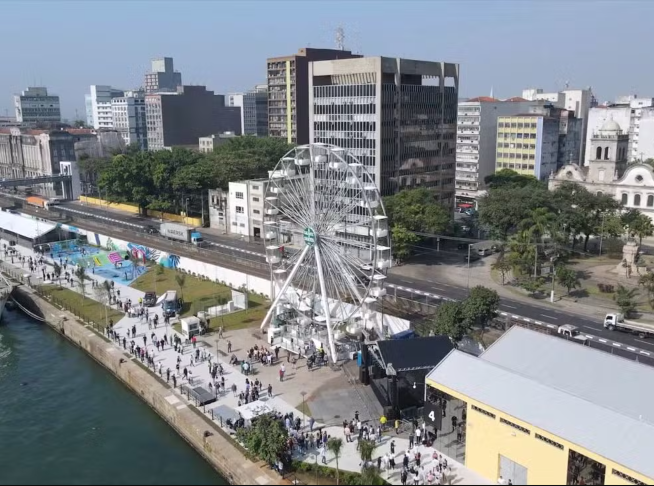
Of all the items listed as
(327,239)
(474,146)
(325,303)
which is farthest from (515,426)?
(474,146)

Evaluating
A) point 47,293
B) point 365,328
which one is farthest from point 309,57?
point 365,328

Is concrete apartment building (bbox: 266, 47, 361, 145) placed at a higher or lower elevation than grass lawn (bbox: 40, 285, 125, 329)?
higher

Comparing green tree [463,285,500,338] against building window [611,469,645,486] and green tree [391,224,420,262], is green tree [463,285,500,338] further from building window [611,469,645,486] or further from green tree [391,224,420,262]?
green tree [391,224,420,262]

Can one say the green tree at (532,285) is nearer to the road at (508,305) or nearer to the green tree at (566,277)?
the road at (508,305)

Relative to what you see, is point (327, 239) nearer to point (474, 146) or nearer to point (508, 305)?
point (508, 305)

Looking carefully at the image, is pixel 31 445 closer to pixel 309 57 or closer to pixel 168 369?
pixel 168 369

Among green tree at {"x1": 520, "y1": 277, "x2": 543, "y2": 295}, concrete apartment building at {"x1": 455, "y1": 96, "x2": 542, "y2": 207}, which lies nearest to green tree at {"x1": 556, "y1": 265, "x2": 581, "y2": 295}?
green tree at {"x1": 520, "y1": 277, "x2": 543, "y2": 295}
